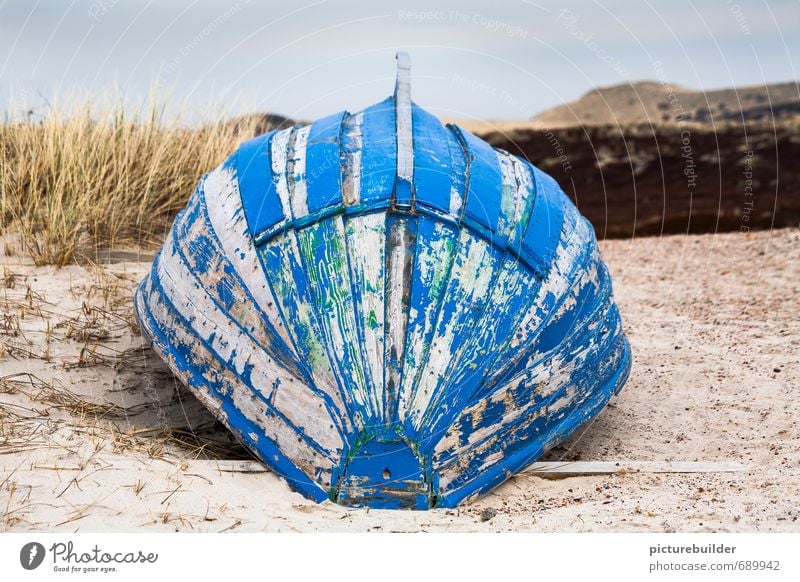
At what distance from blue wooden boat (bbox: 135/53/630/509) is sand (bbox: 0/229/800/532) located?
18 centimetres

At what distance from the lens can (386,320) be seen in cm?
308

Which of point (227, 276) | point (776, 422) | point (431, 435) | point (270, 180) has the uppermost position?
point (270, 180)

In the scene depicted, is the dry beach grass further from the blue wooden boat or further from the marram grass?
the blue wooden boat

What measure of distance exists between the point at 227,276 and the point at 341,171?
0.61 meters

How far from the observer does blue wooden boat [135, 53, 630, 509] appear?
9.90ft

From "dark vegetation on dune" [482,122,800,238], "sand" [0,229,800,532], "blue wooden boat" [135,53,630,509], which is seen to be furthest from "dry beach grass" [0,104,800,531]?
"dark vegetation on dune" [482,122,800,238]

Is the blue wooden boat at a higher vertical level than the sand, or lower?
higher

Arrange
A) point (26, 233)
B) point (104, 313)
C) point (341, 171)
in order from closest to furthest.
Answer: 1. point (341, 171)
2. point (104, 313)
3. point (26, 233)

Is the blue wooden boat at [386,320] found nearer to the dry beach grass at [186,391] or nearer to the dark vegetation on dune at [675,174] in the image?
the dry beach grass at [186,391]

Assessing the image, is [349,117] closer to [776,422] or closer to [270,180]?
[270,180]

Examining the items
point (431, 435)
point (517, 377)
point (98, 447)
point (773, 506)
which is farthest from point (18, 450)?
point (773, 506)

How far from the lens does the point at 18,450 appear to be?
3277 mm

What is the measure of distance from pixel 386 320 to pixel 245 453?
38.9 inches

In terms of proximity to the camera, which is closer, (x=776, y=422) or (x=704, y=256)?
(x=776, y=422)
